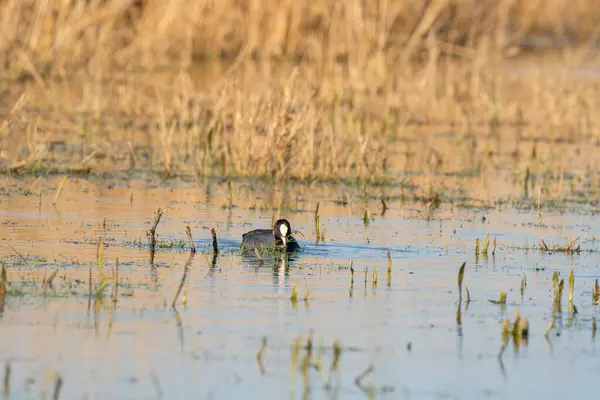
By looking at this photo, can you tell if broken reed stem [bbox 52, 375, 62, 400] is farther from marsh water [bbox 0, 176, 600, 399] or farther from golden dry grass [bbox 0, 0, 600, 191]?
golden dry grass [bbox 0, 0, 600, 191]

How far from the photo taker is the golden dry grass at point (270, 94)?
16.0m

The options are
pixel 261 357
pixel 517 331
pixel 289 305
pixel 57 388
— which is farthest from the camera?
pixel 289 305

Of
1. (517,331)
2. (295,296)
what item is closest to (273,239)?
(295,296)

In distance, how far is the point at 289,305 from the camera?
29.8ft

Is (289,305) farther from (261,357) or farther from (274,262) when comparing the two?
(274,262)

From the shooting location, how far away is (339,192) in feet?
50.3

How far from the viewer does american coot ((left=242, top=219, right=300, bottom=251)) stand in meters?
11.3

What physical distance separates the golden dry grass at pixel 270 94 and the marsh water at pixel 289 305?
178 centimetres

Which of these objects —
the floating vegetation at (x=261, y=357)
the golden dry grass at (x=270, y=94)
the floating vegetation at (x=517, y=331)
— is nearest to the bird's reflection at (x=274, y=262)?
the floating vegetation at (x=517, y=331)

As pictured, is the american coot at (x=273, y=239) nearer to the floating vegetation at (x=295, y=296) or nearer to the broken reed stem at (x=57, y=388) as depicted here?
the floating vegetation at (x=295, y=296)

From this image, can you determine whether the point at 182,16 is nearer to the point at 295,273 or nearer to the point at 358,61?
the point at 358,61

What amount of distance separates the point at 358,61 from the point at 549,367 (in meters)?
15.4

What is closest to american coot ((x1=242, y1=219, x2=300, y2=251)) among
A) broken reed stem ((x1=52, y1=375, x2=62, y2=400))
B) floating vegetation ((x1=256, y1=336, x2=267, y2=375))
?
floating vegetation ((x1=256, y1=336, x2=267, y2=375))

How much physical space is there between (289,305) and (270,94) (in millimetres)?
6710
